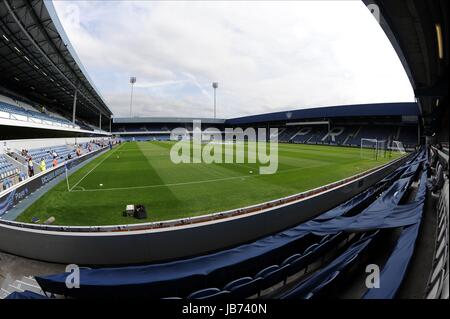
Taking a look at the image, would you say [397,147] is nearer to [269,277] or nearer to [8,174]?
[269,277]

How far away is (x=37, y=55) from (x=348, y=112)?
5274 cm

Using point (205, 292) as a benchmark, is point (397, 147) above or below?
above

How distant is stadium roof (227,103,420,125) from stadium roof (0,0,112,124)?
41.6 m

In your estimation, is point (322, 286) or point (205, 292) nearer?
point (322, 286)

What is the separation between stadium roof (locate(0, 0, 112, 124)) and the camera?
1377 centimetres

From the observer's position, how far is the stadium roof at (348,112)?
43.4 meters

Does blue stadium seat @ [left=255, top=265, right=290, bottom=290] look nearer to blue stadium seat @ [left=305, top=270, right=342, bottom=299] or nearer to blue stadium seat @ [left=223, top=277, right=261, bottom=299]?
blue stadium seat @ [left=223, top=277, right=261, bottom=299]

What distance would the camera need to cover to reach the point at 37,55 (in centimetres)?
2048

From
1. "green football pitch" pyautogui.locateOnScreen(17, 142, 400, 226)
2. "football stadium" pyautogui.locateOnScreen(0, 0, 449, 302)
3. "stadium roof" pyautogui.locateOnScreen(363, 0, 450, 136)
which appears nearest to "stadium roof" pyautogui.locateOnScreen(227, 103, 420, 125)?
"green football pitch" pyautogui.locateOnScreen(17, 142, 400, 226)

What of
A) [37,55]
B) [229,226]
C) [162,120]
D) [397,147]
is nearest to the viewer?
[229,226]

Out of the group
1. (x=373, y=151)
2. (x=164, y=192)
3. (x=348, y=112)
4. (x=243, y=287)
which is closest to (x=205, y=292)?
(x=243, y=287)

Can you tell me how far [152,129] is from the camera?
9469 cm
